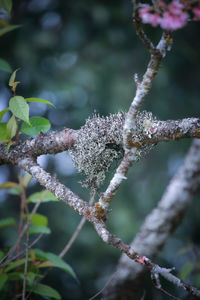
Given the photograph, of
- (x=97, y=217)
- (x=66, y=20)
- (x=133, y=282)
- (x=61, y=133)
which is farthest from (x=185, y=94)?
(x=97, y=217)

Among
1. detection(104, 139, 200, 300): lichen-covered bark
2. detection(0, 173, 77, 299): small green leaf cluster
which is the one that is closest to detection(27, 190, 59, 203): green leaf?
detection(0, 173, 77, 299): small green leaf cluster

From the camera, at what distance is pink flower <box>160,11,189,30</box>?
622 millimetres

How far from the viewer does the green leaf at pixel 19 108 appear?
100 cm

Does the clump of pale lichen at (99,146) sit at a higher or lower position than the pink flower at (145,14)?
higher

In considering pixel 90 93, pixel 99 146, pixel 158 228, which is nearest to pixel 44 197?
pixel 99 146

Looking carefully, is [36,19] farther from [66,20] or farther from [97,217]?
[97,217]

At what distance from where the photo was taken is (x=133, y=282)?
1867 millimetres

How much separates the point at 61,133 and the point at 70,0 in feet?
8.73

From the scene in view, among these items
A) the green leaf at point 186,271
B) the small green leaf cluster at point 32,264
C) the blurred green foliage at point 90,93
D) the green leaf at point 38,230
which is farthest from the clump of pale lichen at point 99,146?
the blurred green foliage at point 90,93

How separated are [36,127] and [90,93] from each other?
6.72ft

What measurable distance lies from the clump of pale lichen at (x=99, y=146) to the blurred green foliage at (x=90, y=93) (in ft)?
6.17

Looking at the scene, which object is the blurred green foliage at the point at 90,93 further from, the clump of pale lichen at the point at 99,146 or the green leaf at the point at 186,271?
the clump of pale lichen at the point at 99,146

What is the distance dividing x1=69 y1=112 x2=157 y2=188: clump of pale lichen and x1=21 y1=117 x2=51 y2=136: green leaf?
0.15 meters

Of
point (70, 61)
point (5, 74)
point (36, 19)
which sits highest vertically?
point (36, 19)
